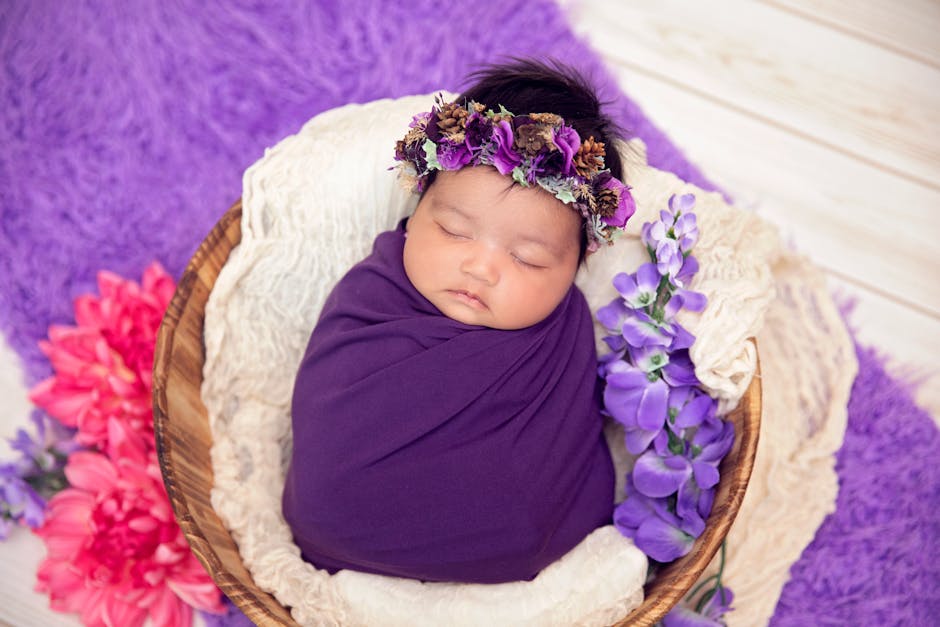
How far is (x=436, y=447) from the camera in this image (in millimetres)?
1261

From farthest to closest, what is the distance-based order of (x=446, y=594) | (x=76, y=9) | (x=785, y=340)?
(x=76, y=9) → (x=785, y=340) → (x=446, y=594)

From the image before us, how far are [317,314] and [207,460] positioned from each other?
1.05 feet

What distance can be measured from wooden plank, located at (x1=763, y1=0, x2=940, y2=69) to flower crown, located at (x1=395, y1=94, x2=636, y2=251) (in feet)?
3.10

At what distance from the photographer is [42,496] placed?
58.9 inches

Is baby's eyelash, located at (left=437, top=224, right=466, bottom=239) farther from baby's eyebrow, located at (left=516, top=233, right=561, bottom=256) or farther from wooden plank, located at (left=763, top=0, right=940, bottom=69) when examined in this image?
wooden plank, located at (left=763, top=0, right=940, bottom=69)

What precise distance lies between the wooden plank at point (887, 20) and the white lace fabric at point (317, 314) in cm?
59

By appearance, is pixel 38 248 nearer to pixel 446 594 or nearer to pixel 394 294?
pixel 394 294

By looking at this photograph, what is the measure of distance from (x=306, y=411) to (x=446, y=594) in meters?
0.35

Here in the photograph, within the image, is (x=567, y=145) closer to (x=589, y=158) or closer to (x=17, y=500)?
(x=589, y=158)

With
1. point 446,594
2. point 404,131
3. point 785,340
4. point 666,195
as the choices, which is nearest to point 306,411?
point 446,594

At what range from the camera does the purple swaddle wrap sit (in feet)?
4.09

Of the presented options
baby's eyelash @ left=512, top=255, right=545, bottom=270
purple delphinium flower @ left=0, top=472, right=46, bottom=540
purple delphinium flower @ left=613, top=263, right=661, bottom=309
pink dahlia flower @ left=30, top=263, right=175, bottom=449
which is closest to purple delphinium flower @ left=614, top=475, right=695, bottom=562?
purple delphinium flower @ left=613, top=263, right=661, bottom=309

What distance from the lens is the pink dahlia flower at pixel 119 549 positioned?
1388 mm

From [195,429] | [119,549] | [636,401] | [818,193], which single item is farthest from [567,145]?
[119,549]
